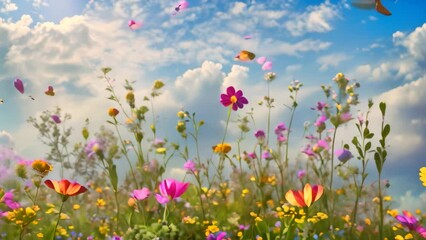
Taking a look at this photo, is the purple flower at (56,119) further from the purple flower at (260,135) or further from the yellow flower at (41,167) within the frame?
the yellow flower at (41,167)

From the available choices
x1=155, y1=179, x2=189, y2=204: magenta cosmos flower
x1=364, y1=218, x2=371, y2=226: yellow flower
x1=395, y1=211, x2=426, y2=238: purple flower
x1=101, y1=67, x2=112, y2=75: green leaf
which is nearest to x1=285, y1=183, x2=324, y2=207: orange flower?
x1=155, y1=179, x2=189, y2=204: magenta cosmos flower

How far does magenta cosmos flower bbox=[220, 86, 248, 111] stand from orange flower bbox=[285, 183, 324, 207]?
1496 millimetres

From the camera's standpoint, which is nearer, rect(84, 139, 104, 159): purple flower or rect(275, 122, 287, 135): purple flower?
rect(84, 139, 104, 159): purple flower

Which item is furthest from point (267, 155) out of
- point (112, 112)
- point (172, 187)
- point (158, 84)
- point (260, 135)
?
point (172, 187)

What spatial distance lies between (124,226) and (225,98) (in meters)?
1.06

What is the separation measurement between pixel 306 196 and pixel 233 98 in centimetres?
153

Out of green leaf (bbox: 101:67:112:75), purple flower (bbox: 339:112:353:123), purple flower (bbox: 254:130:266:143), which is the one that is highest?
green leaf (bbox: 101:67:112:75)

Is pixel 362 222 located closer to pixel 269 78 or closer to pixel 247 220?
pixel 247 220

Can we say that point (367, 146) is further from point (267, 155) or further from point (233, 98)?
point (267, 155)

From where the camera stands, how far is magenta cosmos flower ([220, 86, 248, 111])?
2.99m

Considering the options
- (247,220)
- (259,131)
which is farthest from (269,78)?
(247,220)

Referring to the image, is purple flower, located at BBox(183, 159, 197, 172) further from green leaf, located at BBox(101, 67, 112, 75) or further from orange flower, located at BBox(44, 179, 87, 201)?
orange flower, located at BBox(44, 179, 87, 201)

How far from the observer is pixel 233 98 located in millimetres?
3008

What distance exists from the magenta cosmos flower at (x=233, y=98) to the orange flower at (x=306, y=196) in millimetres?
1496
